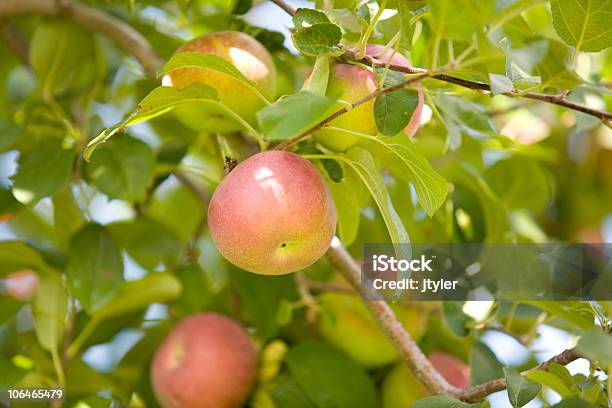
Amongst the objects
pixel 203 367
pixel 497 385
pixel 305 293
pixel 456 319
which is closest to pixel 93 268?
pixel 203 367

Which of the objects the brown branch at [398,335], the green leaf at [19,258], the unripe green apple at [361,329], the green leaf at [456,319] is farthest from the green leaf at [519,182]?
the green leaf at [19,258]

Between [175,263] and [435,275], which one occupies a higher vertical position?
[435,275]

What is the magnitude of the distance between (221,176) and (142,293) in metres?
0.25

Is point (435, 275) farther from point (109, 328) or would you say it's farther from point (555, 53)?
point (109, 328)

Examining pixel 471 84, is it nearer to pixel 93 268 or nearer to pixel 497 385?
pixel 497 385

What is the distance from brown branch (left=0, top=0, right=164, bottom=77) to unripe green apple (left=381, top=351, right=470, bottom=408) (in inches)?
27.1

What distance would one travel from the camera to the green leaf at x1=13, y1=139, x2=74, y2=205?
3.91ft

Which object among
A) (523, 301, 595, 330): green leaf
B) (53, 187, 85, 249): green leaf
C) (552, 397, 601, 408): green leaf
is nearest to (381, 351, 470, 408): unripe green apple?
(523, 301, 595, 330): green leaf

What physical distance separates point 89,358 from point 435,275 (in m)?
0.76

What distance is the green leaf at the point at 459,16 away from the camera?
757 mm

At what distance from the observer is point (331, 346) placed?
1400 mm

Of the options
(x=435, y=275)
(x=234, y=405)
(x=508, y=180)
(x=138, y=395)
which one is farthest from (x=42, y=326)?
(x=508, y=180)

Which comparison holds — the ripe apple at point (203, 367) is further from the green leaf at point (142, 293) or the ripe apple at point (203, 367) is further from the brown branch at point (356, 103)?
the brown branch at point (356, 103)

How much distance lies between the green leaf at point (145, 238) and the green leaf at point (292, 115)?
2.31 feet
